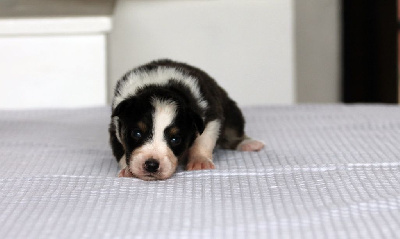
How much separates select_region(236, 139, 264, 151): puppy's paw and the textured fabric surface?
1.4 inches

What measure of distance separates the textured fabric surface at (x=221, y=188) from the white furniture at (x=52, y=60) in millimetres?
1091

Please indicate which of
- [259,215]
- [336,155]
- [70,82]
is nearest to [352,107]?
[336,155]

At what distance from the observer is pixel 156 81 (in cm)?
226

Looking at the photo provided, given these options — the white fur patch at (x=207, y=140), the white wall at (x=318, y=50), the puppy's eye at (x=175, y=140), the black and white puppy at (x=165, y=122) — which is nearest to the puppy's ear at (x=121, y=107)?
the black and white puppy at (x=165, y=122)

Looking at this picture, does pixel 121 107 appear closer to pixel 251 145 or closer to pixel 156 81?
pixel 156 81

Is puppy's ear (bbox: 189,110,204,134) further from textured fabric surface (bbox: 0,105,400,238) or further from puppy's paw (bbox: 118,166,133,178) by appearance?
puppy's paw (bbox: 118,166,133,178)

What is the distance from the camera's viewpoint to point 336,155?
A: 215cm

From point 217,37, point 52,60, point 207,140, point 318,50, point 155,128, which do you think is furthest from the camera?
point 318,50

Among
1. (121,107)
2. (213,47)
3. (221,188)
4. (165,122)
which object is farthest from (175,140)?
(213,47)

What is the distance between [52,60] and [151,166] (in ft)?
6.76

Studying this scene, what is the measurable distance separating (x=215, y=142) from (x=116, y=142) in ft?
1.03

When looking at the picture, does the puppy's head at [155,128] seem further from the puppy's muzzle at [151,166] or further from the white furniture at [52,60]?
the white furniture at [52,60]

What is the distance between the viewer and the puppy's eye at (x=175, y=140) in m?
2.04

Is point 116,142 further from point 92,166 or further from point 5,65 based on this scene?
point 5,65
